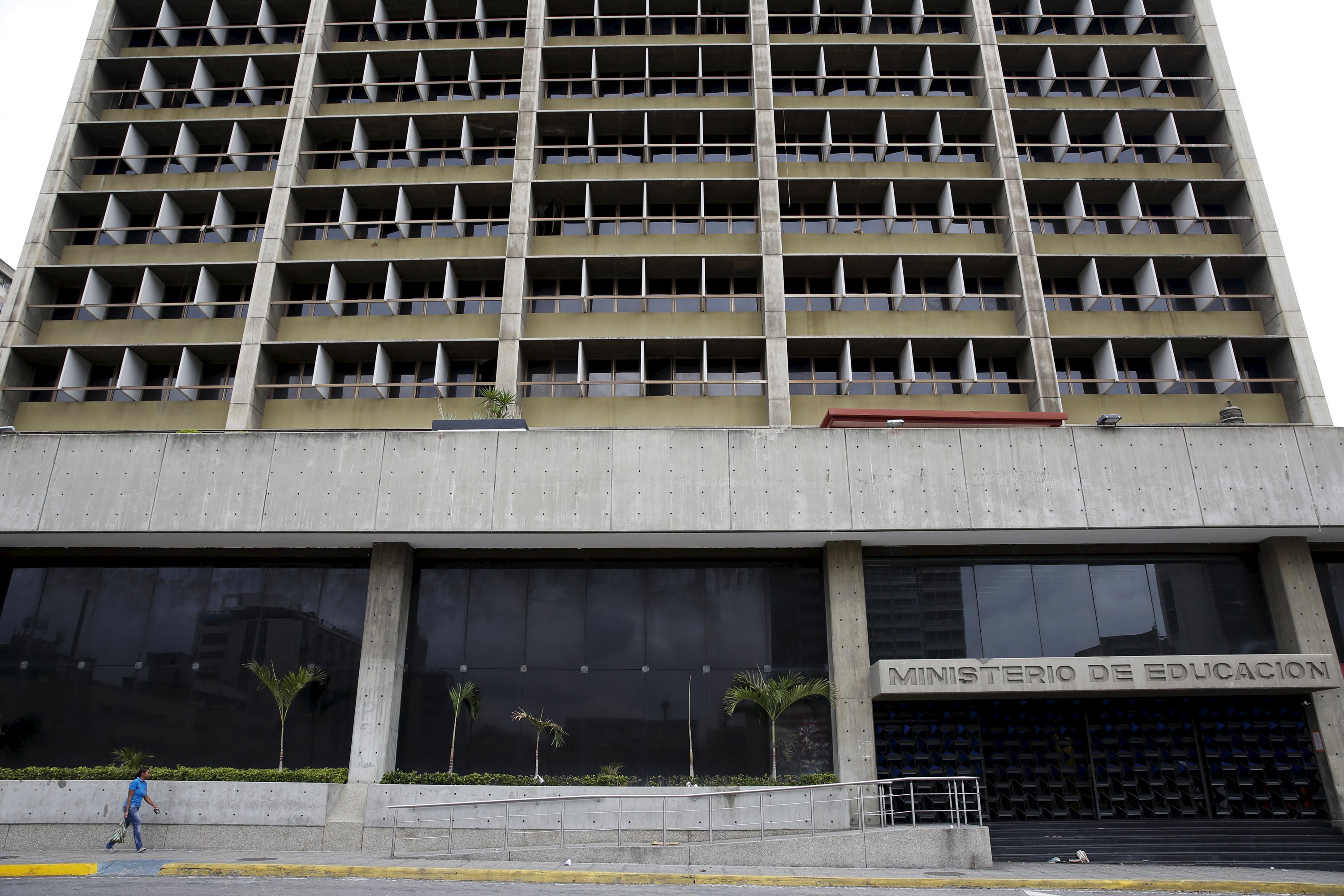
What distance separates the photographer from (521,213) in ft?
96.9

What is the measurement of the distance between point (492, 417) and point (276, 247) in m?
10.9

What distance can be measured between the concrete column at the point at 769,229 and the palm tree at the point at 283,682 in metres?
14.8

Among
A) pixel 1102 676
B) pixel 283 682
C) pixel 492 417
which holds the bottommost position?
pixel 1102 676

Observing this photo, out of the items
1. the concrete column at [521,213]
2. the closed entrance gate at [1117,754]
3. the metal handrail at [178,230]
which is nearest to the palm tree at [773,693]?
the closed entrance gate at [1117,754]

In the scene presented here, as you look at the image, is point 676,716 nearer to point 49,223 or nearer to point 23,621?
point 23,621

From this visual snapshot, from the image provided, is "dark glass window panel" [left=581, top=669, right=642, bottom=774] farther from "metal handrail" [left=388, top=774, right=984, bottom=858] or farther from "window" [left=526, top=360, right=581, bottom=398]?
"window" [left=526, top=360, right=581, bottom=398]

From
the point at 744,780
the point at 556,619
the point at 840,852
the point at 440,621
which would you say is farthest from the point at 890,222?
the point at 840,852

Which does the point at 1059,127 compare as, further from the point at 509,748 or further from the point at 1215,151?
the point at 509,748

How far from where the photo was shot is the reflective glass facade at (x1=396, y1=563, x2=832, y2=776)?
2048cm

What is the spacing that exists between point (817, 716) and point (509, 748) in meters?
7.53

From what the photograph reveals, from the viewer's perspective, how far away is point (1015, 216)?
29438 mm

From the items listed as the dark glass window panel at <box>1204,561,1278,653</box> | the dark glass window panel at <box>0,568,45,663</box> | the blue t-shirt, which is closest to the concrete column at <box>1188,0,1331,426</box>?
the dark glass window panel at <box>1204,561,1278,653</box>

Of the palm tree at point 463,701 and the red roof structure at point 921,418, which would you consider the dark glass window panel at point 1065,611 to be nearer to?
the red roof structure at point 921,418

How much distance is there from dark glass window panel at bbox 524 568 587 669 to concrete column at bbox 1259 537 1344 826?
1722 cm
